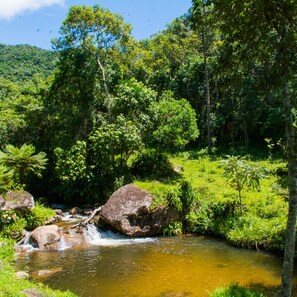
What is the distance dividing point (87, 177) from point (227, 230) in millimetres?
9472

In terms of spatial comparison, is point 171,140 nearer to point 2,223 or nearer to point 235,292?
point 2,223

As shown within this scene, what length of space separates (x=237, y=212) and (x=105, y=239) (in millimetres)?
6436

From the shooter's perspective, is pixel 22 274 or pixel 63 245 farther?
pixel 63 245

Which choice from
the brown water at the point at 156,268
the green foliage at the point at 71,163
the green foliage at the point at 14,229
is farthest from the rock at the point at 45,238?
the green foliage at the point at 71,163

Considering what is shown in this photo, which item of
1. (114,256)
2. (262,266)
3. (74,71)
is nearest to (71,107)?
(74,71)

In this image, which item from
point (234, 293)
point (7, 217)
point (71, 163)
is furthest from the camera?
point (71, 163)

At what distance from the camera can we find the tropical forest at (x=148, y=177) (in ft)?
25.9

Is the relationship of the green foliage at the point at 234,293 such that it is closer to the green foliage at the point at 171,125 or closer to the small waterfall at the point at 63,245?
the small waterfall at the point at 63,245

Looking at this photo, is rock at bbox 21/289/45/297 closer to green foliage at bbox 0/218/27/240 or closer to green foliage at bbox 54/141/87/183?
green foliage at bbox 0/218/27/240

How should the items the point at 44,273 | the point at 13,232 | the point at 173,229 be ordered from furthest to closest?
the point at 173,229 < the point at 13,232 < the point at 44,273

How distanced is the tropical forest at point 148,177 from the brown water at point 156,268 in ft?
0.23

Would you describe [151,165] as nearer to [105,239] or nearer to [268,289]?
[105,239]

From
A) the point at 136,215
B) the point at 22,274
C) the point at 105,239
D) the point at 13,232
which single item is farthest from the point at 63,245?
the point at 22,274

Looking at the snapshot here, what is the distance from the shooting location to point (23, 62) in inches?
3354
